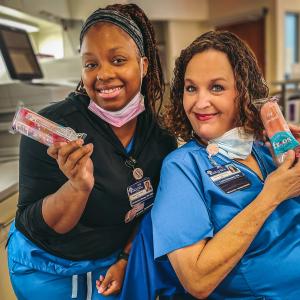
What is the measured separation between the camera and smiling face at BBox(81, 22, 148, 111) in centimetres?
98

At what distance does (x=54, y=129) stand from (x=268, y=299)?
751 millimetres

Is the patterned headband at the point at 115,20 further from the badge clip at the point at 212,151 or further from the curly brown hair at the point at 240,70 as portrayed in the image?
the badge clip at the point at 212,151

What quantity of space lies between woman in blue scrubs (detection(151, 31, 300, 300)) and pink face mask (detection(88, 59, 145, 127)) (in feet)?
0.60

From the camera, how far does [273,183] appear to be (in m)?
0.83

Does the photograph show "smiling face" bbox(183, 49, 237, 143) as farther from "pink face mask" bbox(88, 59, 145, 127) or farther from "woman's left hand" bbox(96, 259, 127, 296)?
"woman's left hand" bbox(96, 259, 127, 296)

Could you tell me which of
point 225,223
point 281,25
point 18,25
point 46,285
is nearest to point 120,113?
point 225,223

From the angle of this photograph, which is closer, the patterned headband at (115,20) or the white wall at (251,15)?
the patterned headband at (115,20)

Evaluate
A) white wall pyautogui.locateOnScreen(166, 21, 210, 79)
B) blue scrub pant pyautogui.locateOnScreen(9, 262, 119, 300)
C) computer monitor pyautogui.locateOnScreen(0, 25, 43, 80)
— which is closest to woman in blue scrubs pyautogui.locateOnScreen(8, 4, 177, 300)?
blue scrub pant pyautogui.locateOnScreen(9, 262, 119, 300)

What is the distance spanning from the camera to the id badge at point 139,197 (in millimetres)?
1042

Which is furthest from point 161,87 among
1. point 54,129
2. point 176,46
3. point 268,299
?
point 176,46

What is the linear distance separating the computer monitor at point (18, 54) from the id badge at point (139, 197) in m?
1.48

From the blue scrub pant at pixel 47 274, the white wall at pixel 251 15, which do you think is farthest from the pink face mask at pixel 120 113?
the white wall at pixel 251 15

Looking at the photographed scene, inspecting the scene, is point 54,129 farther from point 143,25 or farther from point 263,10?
point 263,10

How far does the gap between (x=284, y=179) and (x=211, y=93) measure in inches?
13.4
